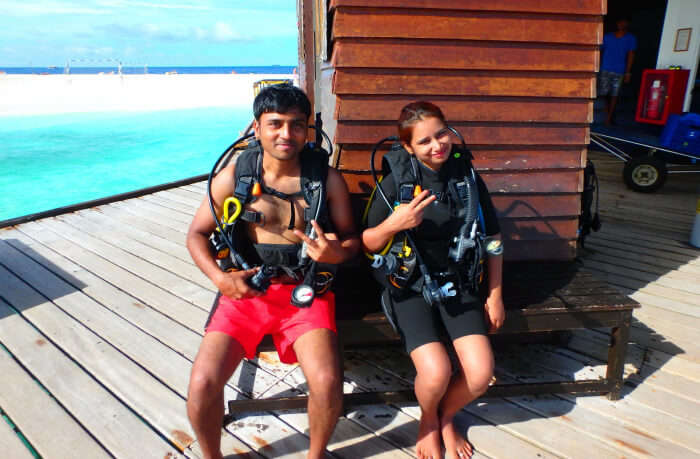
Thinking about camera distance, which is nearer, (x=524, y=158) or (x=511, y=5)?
(x=511, y=5)

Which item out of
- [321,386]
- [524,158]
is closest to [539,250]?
[524,158]

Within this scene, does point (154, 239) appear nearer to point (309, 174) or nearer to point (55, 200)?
point (309, 174)

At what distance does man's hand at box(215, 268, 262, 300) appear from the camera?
205 cm

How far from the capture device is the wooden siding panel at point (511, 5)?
269 centimetres

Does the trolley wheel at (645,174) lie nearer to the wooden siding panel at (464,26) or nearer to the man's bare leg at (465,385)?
the wooden siding panel at (464,26)

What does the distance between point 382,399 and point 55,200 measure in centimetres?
1553

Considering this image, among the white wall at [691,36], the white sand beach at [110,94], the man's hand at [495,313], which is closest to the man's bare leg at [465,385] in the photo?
the man's hand at [495,313]

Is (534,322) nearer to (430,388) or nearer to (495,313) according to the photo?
(495,313)

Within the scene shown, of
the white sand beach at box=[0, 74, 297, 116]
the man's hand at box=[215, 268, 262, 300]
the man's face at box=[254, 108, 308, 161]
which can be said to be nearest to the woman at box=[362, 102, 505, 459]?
the man's face at box=[254, 108, 308, 161]

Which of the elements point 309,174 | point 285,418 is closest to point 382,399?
point 285,418

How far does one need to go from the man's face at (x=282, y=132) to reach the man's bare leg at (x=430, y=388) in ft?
3.55

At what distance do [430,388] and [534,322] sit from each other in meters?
0.74

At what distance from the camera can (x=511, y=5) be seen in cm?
278

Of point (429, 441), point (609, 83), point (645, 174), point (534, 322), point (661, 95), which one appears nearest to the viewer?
point (429, 441)
